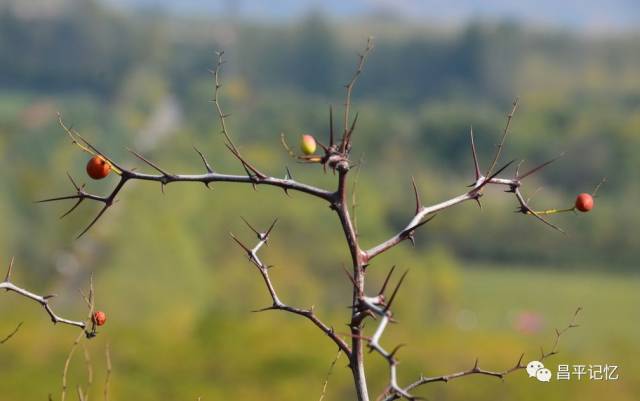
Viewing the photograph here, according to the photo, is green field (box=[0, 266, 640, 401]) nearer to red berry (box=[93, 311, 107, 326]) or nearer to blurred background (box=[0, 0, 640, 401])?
blurred background (box=[0, 0, 640, 401])

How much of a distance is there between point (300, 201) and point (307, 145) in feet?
193

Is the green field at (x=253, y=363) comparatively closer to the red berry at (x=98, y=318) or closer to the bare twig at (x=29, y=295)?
the red berry at (x=98, y=318)

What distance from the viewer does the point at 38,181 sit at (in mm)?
54656

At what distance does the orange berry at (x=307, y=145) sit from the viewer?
2.84 metres

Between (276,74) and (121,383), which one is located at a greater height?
(276,74)

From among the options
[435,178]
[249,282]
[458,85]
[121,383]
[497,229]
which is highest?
[458,85]

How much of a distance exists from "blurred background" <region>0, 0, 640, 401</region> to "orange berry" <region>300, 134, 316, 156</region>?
2.39m

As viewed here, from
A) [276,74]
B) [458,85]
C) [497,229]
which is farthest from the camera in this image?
[276,74]

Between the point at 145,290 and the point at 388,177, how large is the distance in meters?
36.0

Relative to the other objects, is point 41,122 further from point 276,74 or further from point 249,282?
point 276,74

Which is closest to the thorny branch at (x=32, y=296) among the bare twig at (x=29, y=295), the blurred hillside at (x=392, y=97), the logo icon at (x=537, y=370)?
the bare twig at (x=29, y=295)

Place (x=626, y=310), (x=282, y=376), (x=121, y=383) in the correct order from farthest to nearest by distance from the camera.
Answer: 1. (x=626, y=310)
2. (x=282, y=376)
3. (x=121, y=383)

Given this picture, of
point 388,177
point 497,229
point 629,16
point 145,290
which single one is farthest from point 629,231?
point 629,16

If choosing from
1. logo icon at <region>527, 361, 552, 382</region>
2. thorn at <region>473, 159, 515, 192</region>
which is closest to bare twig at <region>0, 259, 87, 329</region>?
thorn at <region>473, 159, 515, 192</region>
